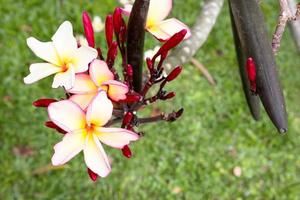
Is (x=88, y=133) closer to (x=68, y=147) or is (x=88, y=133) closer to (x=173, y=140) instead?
(x=68, y=147)

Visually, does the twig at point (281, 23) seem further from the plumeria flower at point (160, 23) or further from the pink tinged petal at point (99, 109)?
the pink tinged petal at point (99, 109)

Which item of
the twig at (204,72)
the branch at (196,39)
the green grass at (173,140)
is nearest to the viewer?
the branch at (196,39)

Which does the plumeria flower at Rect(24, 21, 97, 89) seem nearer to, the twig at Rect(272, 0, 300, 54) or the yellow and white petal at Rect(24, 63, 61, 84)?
the yellow and white petal at Rect(24, 63, 61, 84)

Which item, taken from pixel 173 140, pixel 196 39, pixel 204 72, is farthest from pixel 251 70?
pixel 204 72

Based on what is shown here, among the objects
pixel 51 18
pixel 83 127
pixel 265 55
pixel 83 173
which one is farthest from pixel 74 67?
pixel 51 18

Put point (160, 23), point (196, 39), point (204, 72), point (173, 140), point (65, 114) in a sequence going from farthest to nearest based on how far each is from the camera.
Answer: point (204, 72) → point (173, 140) → point (196, 39) → point (160, 23) → point (65, 114)

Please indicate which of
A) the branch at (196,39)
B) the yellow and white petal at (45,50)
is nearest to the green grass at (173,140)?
the branch at (196,39)

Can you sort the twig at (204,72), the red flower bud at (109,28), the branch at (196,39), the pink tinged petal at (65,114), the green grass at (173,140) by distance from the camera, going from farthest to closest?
the twig at (204,72)
the green grass at (173,140)
the branch at (196,39)
the red flower bud at (109,28)
the pink tinged petal at (65,114)
